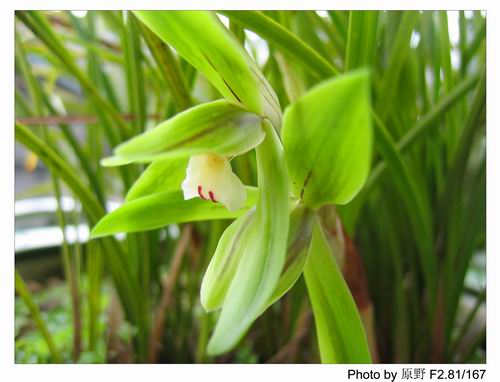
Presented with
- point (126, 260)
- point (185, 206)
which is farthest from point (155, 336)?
point (185, 206)

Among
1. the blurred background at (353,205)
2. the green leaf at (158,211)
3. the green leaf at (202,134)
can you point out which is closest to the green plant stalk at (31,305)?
the blurred background at (353,205)

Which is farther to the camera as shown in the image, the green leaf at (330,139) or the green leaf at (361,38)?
the green leaf at (361,38)

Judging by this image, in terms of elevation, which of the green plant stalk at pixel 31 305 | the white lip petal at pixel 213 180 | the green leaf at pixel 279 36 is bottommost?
the green plant stalk at pixel 31 305

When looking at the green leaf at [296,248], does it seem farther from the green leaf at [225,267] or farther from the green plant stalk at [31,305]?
the green plant stalk at [31,305]

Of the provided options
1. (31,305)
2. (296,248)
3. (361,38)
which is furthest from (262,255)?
(31,305)

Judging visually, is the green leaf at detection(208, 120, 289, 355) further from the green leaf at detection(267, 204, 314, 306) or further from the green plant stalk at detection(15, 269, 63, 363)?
the green plant stalk at detection(15, 269, 63, 363)

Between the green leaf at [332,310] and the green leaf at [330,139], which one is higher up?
the green leaf at [330,139]
